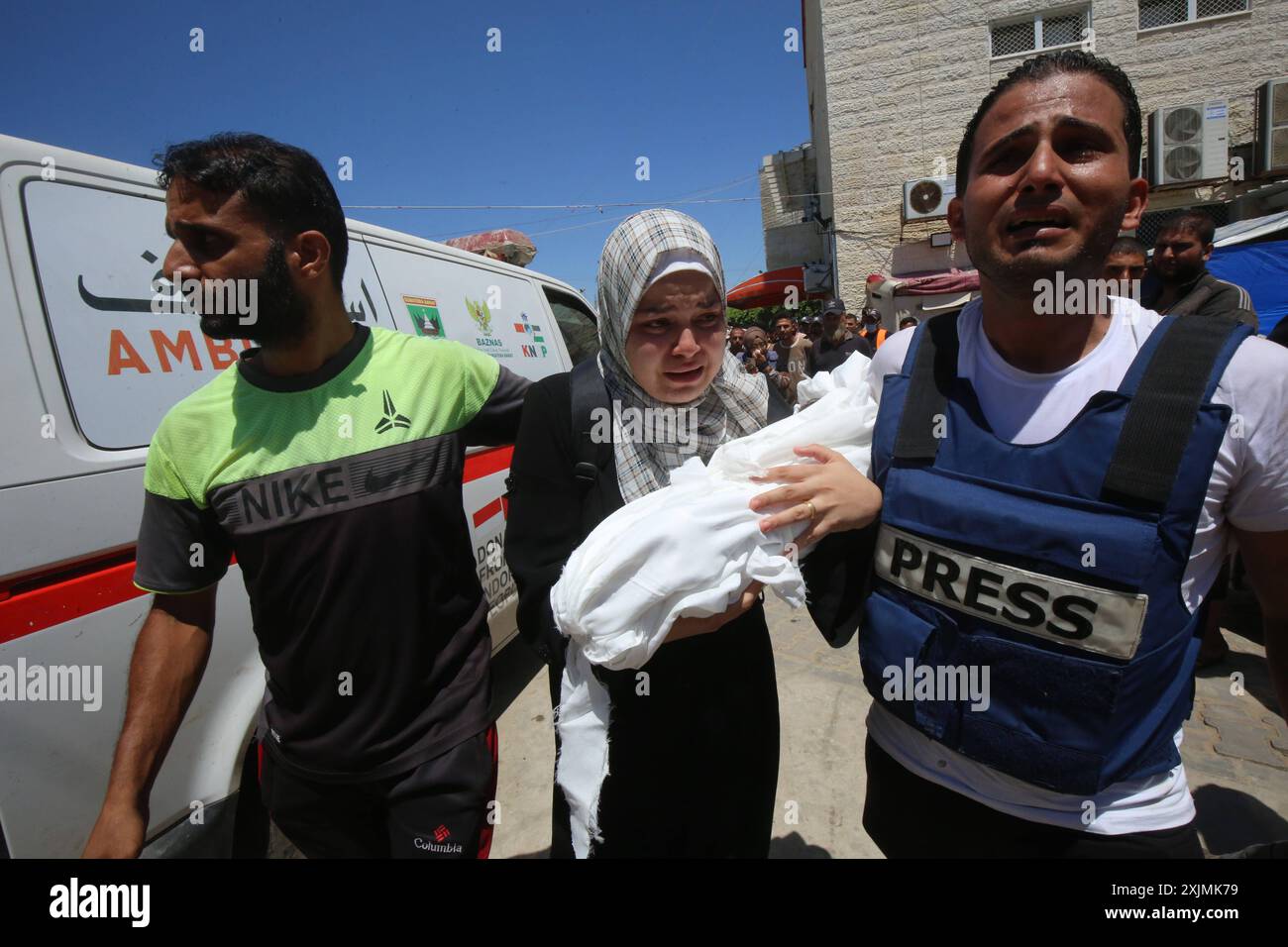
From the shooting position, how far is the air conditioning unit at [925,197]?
483 inches

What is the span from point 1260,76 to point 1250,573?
15.9 meters

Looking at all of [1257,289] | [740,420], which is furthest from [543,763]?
[1257,289]

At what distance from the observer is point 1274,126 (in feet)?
33.9

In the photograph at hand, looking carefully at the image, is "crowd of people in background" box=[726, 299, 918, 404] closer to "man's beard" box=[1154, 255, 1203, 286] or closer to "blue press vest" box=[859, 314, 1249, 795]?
"man's beard" box=[1154, 255, 1203, 286]

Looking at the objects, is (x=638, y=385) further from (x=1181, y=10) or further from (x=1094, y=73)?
(x=1181, y=10)

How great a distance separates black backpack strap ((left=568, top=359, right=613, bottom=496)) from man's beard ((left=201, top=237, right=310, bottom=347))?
2.25 ft

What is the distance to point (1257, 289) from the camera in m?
5.85

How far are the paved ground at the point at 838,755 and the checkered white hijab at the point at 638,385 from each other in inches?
43.0

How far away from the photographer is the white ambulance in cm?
140

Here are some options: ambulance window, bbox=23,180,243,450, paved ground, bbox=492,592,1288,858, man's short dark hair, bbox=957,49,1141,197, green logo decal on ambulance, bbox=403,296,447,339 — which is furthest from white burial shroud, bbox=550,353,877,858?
green logo decal on ambulance, bbox=403,296,447,339

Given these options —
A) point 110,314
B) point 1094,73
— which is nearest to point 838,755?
point 1094,73

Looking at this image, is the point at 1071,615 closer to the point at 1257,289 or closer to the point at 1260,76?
the point at 1257,289

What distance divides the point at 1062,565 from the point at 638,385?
867 mm

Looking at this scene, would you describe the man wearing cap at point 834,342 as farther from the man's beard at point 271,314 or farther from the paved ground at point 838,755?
the man's beard at point 271,314
